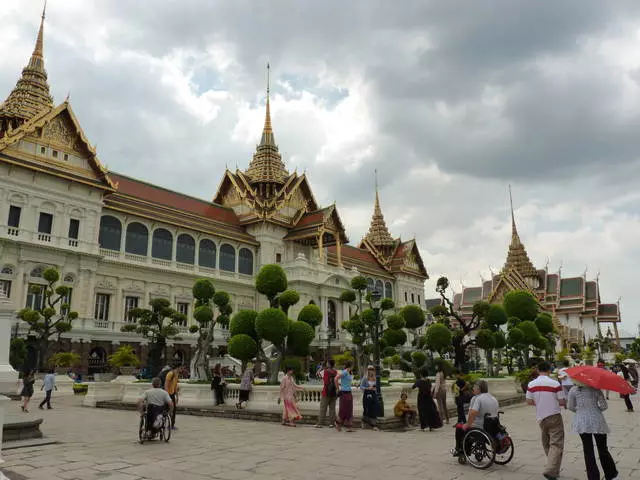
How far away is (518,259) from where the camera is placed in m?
74.4

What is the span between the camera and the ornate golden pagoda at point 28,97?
34344 mm

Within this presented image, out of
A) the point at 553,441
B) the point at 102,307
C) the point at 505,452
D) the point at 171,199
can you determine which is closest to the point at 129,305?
the point at 102,307

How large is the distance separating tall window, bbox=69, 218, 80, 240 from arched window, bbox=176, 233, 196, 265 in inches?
294

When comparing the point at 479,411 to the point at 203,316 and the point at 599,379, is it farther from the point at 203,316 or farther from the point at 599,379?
the point at 203,316

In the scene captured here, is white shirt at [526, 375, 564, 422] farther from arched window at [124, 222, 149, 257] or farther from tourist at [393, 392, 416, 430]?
arched window at [124, 222, 149, 257]

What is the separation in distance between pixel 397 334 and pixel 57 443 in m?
13.5

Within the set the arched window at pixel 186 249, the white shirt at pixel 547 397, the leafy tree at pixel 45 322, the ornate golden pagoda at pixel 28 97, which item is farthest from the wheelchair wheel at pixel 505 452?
the ornate golden pagoda at pixel 28 97

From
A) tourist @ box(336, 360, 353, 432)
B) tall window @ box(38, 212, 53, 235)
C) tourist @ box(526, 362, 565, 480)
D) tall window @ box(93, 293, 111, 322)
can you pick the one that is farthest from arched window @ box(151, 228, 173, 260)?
tourist @ box(526, 362, 565, 480)

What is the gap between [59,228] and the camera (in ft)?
99.2

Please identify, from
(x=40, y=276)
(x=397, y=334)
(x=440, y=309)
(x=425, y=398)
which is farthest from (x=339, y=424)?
(x=40, y=276)

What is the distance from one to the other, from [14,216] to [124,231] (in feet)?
22.2

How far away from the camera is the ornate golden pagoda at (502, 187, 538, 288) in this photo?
72131mm

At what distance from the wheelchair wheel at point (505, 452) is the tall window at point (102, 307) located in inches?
1124

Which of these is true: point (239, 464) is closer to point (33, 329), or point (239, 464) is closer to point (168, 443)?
point (168, 443)
